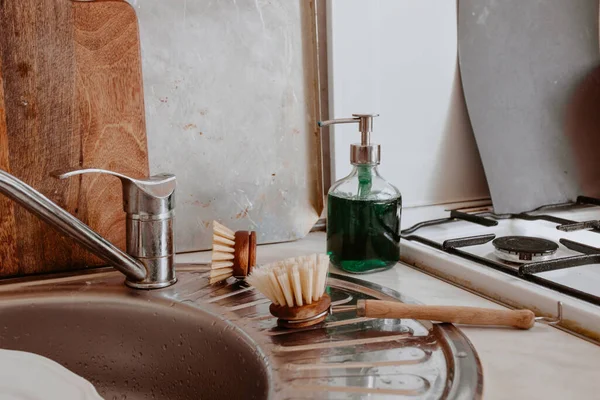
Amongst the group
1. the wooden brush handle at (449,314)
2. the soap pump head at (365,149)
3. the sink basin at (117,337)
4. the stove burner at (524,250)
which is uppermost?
the soap pump head at (365,149)

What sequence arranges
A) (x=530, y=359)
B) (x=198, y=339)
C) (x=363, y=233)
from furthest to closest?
(x=363, y=233) < (x=198, y=339) < (x=530, y=359)

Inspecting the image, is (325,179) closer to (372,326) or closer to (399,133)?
(399,133)

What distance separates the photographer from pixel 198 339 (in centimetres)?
71

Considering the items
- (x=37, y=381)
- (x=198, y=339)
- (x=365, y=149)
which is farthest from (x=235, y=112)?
(x=37, y=381)

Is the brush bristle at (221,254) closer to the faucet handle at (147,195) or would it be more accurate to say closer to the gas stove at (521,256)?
the faucet handle at (147,195)

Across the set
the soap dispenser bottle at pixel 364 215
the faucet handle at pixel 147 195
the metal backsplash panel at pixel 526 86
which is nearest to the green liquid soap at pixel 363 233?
the soap dispenser bottle at pixel 364 215

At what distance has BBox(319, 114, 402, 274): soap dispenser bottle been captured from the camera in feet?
2.64

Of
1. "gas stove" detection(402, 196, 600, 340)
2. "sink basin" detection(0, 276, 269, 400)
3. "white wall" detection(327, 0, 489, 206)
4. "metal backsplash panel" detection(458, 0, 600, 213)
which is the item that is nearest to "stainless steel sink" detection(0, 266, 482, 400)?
"sink basin" detection(0, 276, 269, 400)

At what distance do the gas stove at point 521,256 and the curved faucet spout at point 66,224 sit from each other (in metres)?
0.38

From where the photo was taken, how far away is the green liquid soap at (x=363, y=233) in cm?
81

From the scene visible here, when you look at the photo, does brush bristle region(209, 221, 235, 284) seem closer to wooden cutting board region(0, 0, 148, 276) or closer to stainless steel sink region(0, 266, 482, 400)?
stainless steel sink region(0, 266, 482, 400)

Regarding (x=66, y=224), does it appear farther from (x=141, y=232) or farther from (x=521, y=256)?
(x=521, y=256)

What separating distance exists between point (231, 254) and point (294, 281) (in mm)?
170

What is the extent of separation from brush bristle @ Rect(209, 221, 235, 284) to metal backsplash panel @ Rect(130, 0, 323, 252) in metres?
0.17
